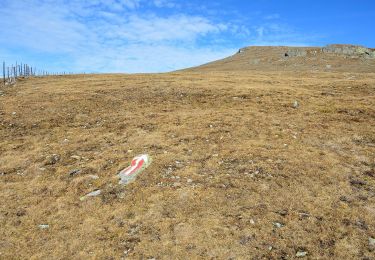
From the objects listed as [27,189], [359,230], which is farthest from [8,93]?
[359,230]

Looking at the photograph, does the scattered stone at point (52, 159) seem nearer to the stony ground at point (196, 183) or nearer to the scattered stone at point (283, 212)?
the stony ground at point (196, 183)

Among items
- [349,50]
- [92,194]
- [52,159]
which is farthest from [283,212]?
[349,50]

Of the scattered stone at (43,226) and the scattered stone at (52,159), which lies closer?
the scattered stone at (43,226)

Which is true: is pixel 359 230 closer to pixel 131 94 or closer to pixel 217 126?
pixel 217 126

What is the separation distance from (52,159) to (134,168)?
173 inches

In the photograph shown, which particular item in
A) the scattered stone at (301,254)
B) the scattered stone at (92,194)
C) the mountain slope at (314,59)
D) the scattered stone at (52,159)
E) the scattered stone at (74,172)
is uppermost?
the mountain slope at (314,59)

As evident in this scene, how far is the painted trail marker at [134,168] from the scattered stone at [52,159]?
12.5ft

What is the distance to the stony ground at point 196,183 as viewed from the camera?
839 cm

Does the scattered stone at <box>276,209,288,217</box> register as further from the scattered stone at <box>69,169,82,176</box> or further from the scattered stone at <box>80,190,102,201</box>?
the scattered stone at <box>69,169,82,176</box>

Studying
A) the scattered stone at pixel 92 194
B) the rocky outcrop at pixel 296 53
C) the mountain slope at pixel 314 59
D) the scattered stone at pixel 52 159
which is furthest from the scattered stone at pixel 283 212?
the rocky outcrop at pixel 296 53

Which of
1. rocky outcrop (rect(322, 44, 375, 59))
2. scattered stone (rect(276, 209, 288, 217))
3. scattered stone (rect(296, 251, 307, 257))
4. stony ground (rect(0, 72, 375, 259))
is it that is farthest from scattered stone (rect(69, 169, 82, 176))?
rocky outcrop (rect(322, 44, 375, 59))

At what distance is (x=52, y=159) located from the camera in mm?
14445

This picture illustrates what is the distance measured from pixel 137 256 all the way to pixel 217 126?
10395 mm

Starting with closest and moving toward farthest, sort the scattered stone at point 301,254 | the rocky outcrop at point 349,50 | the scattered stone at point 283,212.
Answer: the scattered stone at point 301,254 → the scattered stone at point 283,212 → the rocky outcrop at point 349,50
